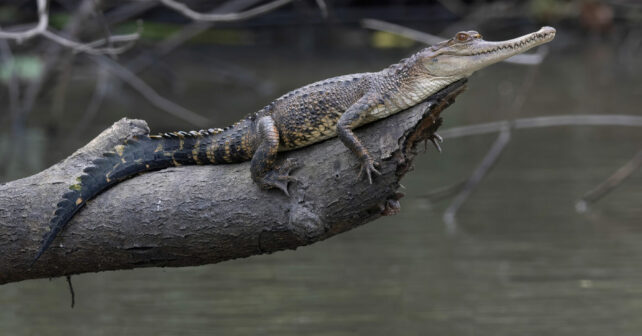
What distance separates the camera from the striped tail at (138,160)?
3.73 metres

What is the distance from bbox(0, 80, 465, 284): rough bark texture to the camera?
11.5ft

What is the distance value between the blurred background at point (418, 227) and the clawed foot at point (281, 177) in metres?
1.77

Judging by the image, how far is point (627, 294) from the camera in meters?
5.62

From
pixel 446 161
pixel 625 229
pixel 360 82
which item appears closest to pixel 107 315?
pixel 360 82

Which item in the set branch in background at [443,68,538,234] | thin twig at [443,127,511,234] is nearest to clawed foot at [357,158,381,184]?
branch in background at [443,68,538,234]

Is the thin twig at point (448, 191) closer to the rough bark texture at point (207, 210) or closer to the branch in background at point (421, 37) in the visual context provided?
the branch in background at point (421, 37)

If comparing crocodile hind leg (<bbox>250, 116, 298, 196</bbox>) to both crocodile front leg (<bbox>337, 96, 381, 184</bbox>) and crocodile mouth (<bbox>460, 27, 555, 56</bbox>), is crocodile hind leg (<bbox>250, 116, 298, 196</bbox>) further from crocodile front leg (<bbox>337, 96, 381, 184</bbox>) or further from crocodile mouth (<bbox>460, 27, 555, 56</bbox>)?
crocodile mouth (<bbox>460, 27, 555, 56</bbox>)

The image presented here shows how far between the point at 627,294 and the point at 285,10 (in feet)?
43.6

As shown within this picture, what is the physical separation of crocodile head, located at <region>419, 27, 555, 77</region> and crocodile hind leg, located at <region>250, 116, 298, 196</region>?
2.27 ft

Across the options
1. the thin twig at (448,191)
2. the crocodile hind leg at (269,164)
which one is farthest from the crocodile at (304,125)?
the thin twig at (448,191)

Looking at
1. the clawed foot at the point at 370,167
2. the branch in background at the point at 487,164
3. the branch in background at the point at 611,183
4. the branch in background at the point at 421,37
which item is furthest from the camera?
the branch in background at the point at 487,164

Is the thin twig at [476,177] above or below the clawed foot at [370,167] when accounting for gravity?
below

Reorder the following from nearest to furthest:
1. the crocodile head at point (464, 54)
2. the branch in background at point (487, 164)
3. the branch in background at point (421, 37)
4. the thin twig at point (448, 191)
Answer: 1. the crocodile head at point (464, 54)
2. the branch in background at point (421, 37)
3. the thin twig at point (448, 191)
4. the branch in background at point (487, 164)

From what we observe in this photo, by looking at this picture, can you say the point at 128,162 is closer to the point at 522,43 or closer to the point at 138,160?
the point at 138,160
